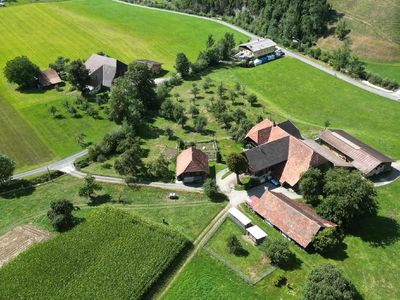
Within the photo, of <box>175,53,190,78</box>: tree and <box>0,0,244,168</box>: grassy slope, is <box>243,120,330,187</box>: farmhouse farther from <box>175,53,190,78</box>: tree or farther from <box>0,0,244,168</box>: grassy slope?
<box>175,53,190,78</box>: tree

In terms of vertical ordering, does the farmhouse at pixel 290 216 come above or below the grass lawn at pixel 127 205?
above

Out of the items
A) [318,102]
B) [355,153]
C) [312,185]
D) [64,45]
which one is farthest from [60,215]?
[64,45]

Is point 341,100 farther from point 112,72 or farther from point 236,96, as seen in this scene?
point 112,72

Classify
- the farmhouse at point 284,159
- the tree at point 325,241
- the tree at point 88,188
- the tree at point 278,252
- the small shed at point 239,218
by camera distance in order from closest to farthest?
the tree at point 278,252 → the tree at point 325,241 → the small shed at point 239,218 → the tree at point 88,188 → the farmhouse at point 284,159

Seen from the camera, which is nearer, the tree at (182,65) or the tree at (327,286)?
the tree at (327,286)

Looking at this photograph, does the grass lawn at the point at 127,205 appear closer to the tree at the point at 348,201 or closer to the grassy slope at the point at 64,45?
the grassy slope at the point at 64,45

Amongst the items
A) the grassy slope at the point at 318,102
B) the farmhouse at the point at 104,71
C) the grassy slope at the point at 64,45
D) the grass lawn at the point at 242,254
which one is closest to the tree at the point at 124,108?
the grassy slope at the point at 64,45

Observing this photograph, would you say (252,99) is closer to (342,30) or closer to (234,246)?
(234,246)

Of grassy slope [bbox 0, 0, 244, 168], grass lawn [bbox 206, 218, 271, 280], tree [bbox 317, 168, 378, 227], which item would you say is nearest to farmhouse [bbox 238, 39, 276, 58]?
grassy slope [bbox 0, 0, 244, 168]
